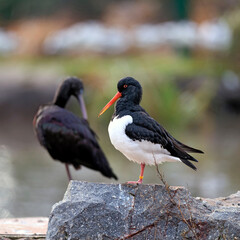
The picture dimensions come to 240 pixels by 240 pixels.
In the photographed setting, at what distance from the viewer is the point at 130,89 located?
6.06 meters

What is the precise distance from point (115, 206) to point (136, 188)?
9.3 inches

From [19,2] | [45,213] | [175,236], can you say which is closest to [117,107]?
[175,236]

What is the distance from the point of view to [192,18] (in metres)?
33.5

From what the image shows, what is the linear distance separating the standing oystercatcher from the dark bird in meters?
3.00

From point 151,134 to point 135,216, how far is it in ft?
2.15

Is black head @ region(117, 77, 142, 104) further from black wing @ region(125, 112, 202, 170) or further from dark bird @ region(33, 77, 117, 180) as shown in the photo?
dark bird @ region(33, 77, 117, 180)

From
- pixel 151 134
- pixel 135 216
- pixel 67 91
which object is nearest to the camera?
pixel 135 216

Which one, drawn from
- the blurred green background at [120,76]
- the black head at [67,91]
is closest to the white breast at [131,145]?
the black head at [67,91]

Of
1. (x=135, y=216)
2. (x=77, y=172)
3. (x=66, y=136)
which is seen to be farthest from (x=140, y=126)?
(x=77, y=172)

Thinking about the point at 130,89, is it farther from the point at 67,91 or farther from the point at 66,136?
the point at 67,91

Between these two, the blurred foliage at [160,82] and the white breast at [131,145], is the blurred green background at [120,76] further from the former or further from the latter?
the white breast at [131,145]

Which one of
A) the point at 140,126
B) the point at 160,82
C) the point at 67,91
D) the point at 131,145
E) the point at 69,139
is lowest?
the point at 69,139

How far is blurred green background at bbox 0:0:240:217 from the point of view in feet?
45.8

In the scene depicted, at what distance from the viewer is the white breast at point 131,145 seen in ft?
18.9
